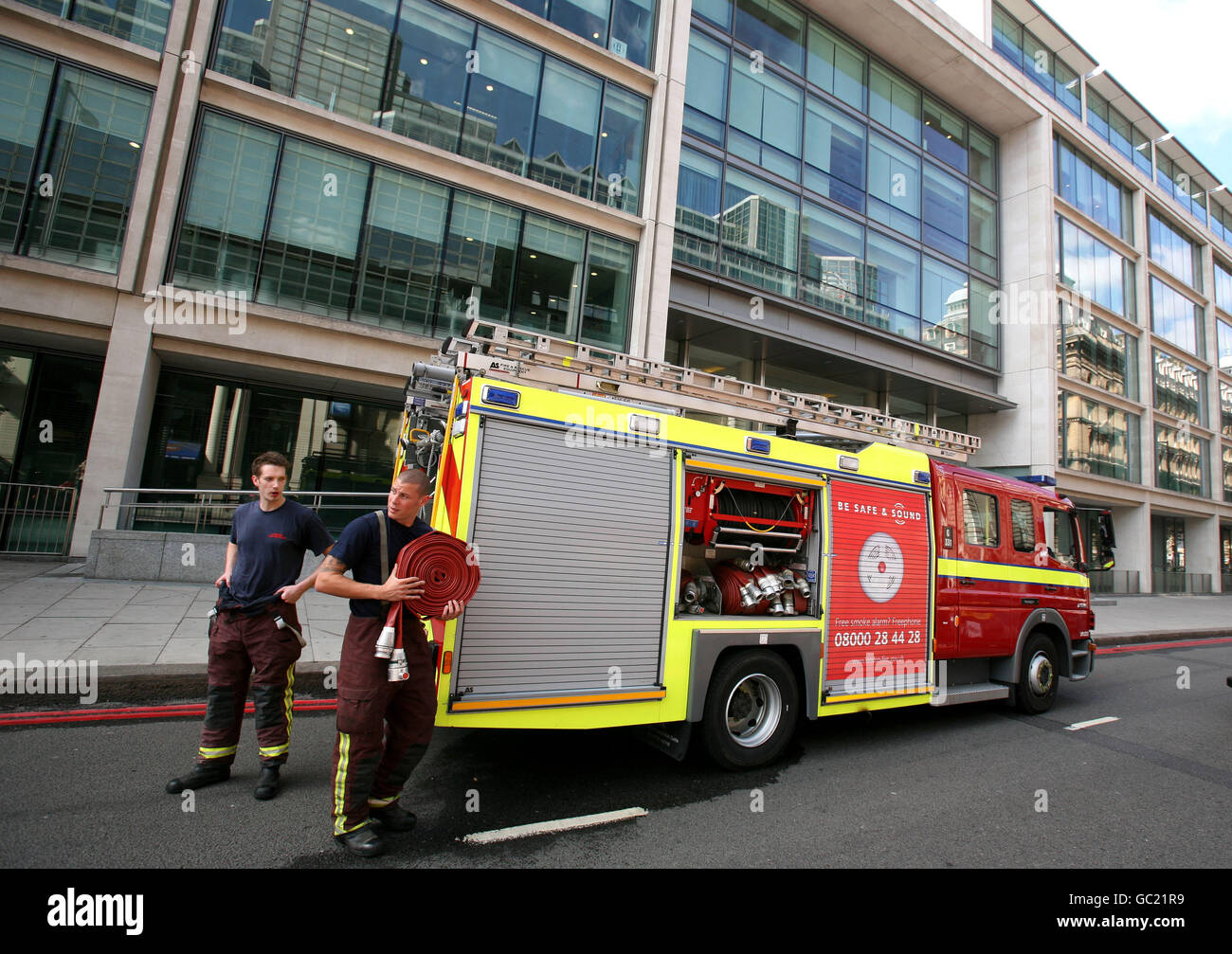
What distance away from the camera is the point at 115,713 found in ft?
16.1

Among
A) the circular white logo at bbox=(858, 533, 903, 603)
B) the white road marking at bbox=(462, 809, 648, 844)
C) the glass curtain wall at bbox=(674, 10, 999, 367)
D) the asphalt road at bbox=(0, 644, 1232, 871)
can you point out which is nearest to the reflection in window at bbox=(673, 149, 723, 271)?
the glass curtain wall at bbox=(674, 10, 999, 367)

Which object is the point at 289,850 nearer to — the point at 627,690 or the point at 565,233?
the point at 627,690

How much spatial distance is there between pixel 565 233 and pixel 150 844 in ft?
41.6

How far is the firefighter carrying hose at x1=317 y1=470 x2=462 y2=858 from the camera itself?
3.07 meters

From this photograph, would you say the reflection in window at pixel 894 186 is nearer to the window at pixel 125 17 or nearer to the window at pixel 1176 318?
the window at pixel 1176 318

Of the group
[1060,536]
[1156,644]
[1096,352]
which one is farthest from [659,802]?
[1096,352]

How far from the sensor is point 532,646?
3.74 meters

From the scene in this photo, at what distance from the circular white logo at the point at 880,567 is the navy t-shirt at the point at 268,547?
13.8ft

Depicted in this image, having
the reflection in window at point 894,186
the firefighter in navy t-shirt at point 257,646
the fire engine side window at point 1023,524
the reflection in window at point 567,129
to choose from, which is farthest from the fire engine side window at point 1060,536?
the reflection in window at point 894,186

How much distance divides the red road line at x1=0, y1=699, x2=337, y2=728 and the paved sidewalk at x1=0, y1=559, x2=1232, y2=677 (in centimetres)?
38

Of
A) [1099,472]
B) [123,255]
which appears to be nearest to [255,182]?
[123,255]

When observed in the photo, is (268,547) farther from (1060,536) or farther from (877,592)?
(1060,536)

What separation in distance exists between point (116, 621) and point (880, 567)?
8113mm

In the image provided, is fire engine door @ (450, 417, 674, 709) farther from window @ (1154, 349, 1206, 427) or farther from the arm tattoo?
window @ (1154, 349, 1206, 427)
